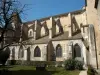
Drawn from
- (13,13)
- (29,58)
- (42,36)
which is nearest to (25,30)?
(42,36)

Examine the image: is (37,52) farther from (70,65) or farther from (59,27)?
A: (70,65)

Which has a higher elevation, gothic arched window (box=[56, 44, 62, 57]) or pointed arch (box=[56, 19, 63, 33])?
pointed arch (box=[56, 19, 63, 33])

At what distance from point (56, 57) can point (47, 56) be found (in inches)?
92.5

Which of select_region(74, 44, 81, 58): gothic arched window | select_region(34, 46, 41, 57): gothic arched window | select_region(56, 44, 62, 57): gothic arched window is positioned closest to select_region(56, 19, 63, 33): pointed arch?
select_region(56, 44, 62, 57): gothic arched window

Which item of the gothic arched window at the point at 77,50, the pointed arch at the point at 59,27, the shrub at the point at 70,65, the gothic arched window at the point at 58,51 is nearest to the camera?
the shrub at the point at 70,65

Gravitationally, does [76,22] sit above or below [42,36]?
above

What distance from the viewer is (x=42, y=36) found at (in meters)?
55.2

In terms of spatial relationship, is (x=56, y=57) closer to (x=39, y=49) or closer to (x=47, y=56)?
(x=47, y=56)

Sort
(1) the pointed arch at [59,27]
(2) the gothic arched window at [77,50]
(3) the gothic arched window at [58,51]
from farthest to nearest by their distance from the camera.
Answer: (1) the pointed arch at [59,27]
(3) the gothic arched window at [58,51]
(2) the gothic arched window at [77,50]

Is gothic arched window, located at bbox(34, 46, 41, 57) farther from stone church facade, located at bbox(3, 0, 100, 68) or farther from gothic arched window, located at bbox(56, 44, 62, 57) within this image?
gothic arched window, located at bbox(56, 44, 62, 57)

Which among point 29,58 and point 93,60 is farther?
point 29,58

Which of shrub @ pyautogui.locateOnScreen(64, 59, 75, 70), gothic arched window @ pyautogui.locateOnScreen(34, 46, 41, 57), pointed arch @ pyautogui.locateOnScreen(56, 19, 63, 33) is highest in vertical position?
pointed arch @ pyautogui.locateOnScreen(56, 19, 63, 33)

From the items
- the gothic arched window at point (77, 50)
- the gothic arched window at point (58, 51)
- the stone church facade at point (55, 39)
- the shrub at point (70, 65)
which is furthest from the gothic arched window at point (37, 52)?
the shrub at point (70, 65)

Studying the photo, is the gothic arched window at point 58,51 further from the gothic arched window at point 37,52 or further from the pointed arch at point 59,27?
the pointed arch at point 59,27
